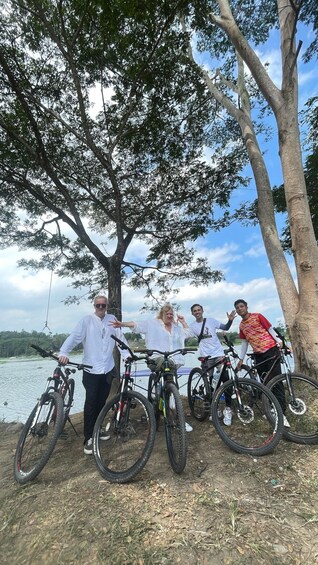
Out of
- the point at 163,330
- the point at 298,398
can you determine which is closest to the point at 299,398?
the point at 298,398

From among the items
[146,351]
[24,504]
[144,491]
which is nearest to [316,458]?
[144,491]

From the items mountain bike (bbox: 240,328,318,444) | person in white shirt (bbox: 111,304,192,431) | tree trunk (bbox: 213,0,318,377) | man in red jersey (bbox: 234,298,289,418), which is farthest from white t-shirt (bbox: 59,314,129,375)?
tree trunk (bbox: 213,0,318,377)

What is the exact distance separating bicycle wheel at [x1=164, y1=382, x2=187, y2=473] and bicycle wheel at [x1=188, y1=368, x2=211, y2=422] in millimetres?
1314

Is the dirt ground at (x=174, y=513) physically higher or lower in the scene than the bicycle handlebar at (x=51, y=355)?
lower

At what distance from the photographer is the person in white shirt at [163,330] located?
3949mm

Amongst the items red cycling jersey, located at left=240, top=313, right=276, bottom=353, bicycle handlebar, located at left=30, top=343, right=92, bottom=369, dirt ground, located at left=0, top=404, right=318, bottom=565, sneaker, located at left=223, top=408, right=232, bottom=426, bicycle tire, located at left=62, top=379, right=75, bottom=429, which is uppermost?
red cycling jersey, located at left=240, top=313, right=276, bottom=353

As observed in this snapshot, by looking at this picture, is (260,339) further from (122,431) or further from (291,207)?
(291,207)

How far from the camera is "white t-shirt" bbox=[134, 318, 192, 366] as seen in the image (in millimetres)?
3938

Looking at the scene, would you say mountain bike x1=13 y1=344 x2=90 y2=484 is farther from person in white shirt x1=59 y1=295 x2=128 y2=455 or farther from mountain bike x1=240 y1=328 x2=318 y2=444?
mountain bike x1=240 y1=328 x2=318 y2=444

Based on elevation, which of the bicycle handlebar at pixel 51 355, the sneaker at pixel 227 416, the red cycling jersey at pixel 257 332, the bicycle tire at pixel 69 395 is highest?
the red cycling jersey at pixel 257 332

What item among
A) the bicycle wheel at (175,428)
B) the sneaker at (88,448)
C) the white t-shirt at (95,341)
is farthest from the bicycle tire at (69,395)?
the bicycle wheel at (175,428)

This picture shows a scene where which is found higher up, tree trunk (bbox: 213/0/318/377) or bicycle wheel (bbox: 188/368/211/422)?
tree trunk (bbox: 213/0/318/377)

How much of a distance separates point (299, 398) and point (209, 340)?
1484 mm

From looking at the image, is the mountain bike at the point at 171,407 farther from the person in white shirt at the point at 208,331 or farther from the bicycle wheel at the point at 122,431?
the person in white shirt at the point at 208,331
